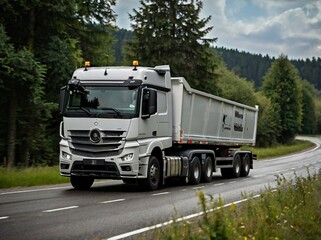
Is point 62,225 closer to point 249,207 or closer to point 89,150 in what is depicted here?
point 249,207

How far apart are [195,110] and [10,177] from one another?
6.29 metres

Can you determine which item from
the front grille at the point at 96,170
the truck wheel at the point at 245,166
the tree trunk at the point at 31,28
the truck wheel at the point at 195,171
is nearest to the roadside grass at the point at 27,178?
the front grille at the point at 96,170

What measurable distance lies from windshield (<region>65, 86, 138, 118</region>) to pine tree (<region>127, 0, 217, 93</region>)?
23.0 meters

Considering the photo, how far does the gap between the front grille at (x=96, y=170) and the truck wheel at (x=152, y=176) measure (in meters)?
1.05

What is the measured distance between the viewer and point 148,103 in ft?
46.8

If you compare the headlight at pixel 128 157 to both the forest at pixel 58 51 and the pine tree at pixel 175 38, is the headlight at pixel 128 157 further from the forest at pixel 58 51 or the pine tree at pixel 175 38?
the pine tree at pixel 175 38

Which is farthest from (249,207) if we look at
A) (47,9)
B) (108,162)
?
(47,9)

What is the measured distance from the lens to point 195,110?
17.9 metres

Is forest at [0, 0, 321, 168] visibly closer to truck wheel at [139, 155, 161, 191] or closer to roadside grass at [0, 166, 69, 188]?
roadside grass at [0, 166, 69, 188]

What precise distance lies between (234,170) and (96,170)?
9712 millimetres

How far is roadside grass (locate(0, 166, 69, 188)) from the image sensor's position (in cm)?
1533

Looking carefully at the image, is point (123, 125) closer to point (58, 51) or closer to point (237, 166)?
point (237, 166)

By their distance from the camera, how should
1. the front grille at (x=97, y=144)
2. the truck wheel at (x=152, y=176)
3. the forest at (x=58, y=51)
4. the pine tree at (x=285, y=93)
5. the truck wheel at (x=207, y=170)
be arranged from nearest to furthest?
the front grille at (x=97, y=144), the truck wheel at (x=152, y=176), the truck wheel at (x=207, y=170), the forest at (x=58, y=51), the pine tree at (x=285, y=93)

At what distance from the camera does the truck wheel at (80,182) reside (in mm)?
15086
